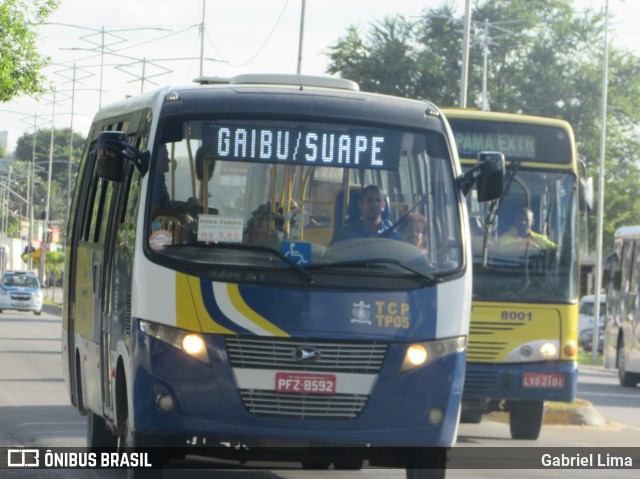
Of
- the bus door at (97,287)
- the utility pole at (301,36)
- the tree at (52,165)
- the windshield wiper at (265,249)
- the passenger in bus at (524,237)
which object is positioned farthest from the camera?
the tree at (52,165)

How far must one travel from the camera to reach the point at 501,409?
1605 centimetres

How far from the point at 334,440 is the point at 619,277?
21.1 m

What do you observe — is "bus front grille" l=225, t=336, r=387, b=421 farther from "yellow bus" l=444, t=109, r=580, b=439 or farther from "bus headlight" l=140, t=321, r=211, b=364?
"yellow bus" l=444, t=109, r=580, b=439

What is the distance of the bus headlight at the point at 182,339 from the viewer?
29.5ft

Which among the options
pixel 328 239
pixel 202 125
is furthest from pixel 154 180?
pixel 328 239

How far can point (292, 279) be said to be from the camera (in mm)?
9148

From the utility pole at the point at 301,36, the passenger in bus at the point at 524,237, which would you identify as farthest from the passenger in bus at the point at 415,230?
the utility pole at the point at 301,36

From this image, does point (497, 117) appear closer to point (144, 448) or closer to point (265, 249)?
point (265, 249)

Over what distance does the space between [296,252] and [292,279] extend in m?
0.18

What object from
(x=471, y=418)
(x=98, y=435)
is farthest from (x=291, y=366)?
(x=471, y=418)

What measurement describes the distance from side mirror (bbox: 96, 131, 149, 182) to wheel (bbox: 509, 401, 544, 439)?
708 centimetres

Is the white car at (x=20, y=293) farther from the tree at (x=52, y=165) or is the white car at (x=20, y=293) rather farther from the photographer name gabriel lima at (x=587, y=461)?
the tree at (x=52, y=165)

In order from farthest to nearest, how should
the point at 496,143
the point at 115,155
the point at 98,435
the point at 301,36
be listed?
the point at 301,36, the point at 496,143, the point at 98,435, the point at 115,155

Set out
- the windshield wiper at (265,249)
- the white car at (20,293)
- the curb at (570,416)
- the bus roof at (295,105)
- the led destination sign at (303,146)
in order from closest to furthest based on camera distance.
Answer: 1. the windshield wiper at (265,249)
2. the led destination sign at (303,146)
3. the bus roof at (295,105)
4. the curb at (570,416)
5. the white car at (20,293)
